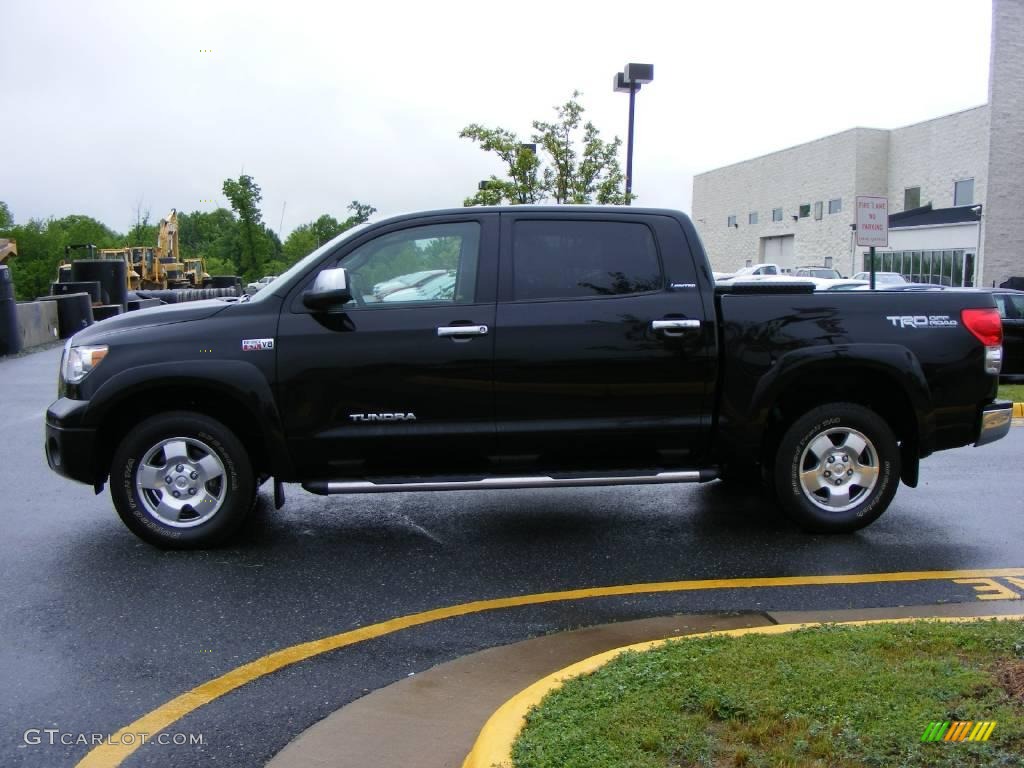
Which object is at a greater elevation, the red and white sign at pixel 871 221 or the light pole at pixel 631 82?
the light pole at pixel 631 82

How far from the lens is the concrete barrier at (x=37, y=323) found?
779 inches

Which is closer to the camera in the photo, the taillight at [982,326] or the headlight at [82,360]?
the headlight at [82,360]

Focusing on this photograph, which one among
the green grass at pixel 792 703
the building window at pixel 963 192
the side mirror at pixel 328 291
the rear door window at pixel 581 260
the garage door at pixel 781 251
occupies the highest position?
the building window at pixel 963 192

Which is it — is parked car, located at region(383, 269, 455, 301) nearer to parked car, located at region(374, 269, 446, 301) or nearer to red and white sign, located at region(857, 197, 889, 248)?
parked car, located at region(374, 269, 446, 301)

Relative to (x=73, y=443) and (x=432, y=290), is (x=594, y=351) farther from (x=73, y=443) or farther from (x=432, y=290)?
(x=73, y=443)

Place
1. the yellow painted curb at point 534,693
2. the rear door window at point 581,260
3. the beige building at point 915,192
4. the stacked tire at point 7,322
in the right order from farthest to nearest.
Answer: the beige building at point 915,192
the stacked tire at point 7,322
the rear door window at point 581,260
the yellow painted curb at point 534,693

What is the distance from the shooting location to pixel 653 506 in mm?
7199

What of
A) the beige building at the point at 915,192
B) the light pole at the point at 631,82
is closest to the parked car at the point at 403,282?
the light pole at the point at 631,82

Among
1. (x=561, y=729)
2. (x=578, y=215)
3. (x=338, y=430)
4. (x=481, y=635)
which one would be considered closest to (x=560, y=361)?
(x=578, y=215)

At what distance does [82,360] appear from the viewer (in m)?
5.77

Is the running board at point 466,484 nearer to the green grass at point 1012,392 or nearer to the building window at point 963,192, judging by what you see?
the green grass at point 1012,392

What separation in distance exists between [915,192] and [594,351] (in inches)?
2024

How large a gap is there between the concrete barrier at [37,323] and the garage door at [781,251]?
49.5m

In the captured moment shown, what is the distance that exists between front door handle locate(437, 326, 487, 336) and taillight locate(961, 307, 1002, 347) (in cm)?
301
